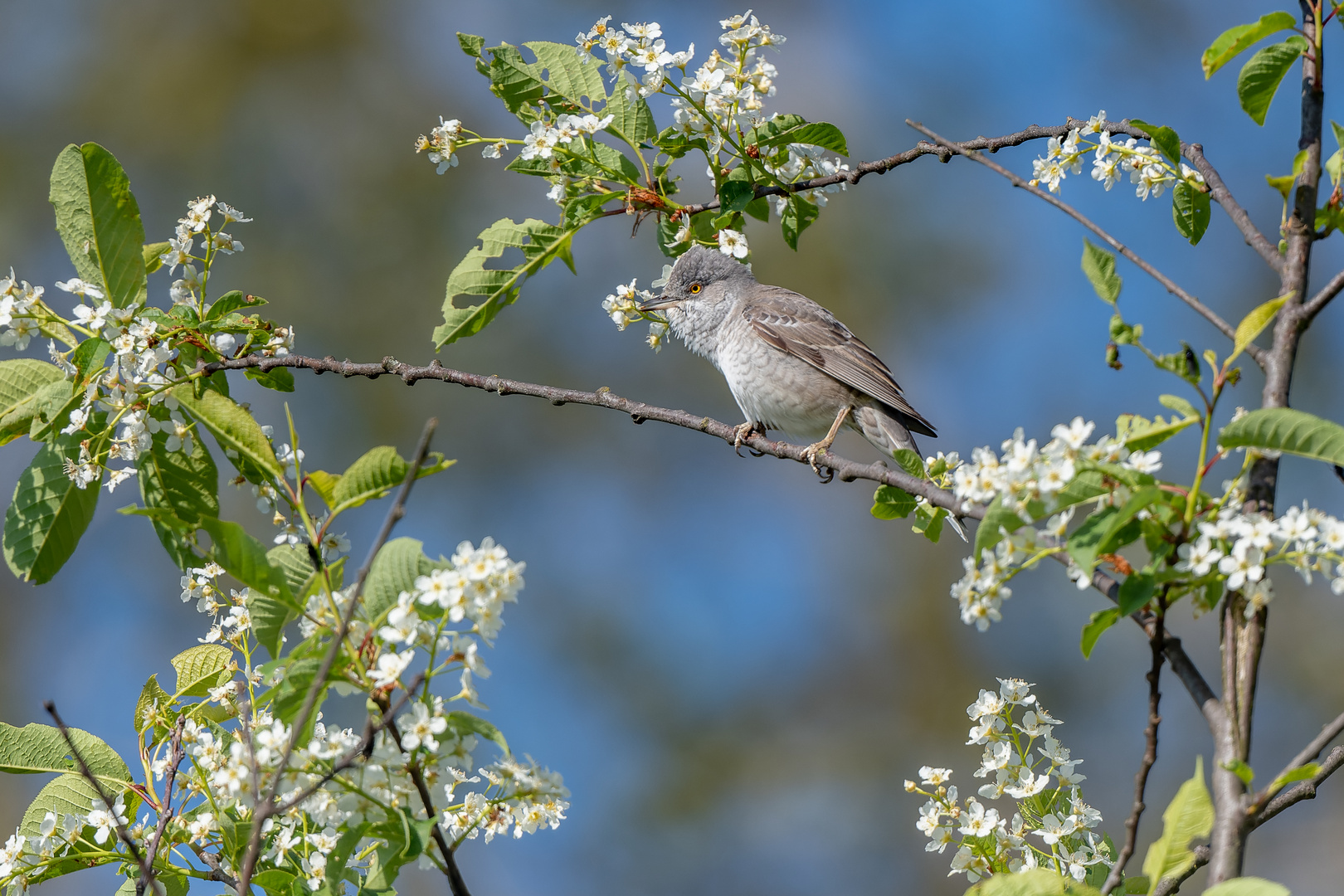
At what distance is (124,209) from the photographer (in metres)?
2.46

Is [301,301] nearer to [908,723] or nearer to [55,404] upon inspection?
[908,723]

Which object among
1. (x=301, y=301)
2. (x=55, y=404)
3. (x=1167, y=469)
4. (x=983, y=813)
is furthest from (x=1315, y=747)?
(x=301, y=301)

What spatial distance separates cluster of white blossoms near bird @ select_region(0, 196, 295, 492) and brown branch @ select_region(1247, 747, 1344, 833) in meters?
2.08

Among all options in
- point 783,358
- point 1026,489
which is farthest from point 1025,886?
point 783,358

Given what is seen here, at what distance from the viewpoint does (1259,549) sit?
1350 millimetres

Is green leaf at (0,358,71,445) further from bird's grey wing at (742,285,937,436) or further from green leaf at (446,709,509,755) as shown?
bird's grey wing at (742,285,937,436)

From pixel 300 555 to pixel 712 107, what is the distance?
1.55 m

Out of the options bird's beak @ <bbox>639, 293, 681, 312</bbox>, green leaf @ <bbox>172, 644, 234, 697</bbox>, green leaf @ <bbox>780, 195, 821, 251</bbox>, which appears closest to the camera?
green leaf @ <bbox>172, 644, 234, 697</bbox>

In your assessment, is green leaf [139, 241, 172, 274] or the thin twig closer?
the thin twig

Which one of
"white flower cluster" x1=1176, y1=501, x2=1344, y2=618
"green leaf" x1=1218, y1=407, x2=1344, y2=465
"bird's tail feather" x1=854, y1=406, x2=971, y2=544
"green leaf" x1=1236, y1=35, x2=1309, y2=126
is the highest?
"bird's tail feather" x1=854, y1=406, x2=971, y2=544

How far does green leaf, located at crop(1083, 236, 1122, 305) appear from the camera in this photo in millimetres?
1494

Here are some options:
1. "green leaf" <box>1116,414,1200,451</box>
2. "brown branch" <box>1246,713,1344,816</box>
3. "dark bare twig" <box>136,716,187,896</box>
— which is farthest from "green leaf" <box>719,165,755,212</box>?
"brown branch" <box>1246,713,1344,816</box>

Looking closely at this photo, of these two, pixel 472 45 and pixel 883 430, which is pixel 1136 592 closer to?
pixel 472 45

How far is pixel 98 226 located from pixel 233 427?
0.84 m
